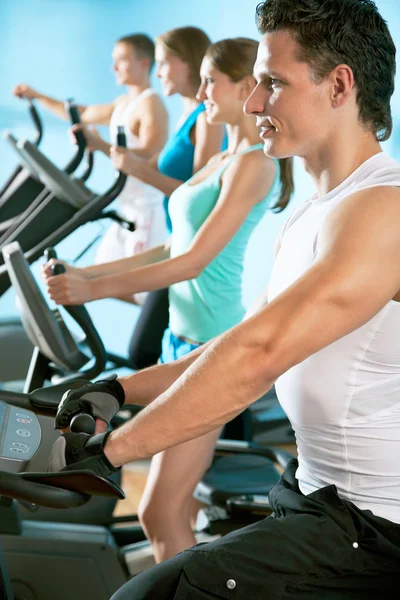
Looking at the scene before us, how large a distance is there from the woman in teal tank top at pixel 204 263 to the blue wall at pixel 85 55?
7.53 feet

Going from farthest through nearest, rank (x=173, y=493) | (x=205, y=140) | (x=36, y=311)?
1. (x=205, y=140)
2. (x=36, y=311)
3. (x=173, y=493)

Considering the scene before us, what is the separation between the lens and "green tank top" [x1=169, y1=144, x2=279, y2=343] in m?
2.31

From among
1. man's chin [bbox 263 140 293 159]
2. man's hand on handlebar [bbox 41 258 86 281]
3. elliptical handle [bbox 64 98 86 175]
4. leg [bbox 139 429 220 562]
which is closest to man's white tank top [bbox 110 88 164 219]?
elliptical handle [bbox 64 98 86 175]

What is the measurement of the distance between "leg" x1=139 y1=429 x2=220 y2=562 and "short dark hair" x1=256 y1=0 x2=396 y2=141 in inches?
38.3

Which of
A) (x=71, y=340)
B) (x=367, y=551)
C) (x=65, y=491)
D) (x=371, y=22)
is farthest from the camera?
(x=71, y=340)

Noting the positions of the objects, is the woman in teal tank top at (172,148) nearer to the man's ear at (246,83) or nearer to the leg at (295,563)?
the man's ear at (246,83)

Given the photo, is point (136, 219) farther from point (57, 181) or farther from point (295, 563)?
point (295, 563)

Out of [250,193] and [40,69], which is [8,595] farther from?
[40,69]

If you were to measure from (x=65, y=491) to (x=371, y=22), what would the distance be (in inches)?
30.6

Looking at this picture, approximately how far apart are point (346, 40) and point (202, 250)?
0.98 metres

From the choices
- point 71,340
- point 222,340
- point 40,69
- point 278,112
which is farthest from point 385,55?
point 40,69

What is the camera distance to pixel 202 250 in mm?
2176

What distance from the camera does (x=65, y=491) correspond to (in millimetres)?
1014

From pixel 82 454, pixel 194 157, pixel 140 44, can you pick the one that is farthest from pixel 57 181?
pixel 82 454
